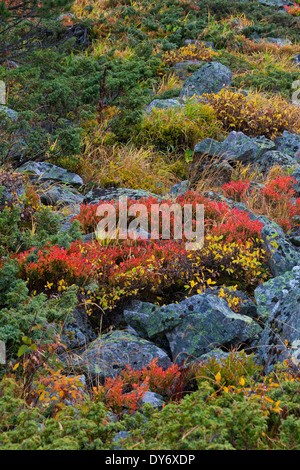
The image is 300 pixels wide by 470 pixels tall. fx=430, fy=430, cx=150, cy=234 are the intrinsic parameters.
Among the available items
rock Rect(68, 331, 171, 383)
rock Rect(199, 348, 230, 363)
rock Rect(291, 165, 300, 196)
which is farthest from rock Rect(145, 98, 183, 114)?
rock Rect(199, 348, 230, 363)

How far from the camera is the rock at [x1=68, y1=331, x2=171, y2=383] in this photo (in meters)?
A: 3.38

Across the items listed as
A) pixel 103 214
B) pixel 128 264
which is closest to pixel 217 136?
pixel 103 214

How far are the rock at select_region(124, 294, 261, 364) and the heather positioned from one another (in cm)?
1

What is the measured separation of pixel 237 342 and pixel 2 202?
2976 millimetres

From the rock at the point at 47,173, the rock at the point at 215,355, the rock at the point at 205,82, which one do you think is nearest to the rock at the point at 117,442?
the rock at the point at 215,355

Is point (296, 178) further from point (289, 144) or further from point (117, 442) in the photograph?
point (117, 442)

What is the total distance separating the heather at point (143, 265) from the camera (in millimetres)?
2461

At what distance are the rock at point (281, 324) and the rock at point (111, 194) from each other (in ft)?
8.32

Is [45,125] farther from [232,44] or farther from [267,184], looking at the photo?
[232,44]

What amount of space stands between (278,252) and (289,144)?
454cm

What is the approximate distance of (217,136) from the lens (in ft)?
27.7

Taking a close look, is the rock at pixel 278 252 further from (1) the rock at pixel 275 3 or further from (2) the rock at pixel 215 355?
(1) the rock at pixel 275 3

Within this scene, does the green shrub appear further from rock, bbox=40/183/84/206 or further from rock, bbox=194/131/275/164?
rock, bbox=40/183/84/206

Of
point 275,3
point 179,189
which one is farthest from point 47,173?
point 275,3
